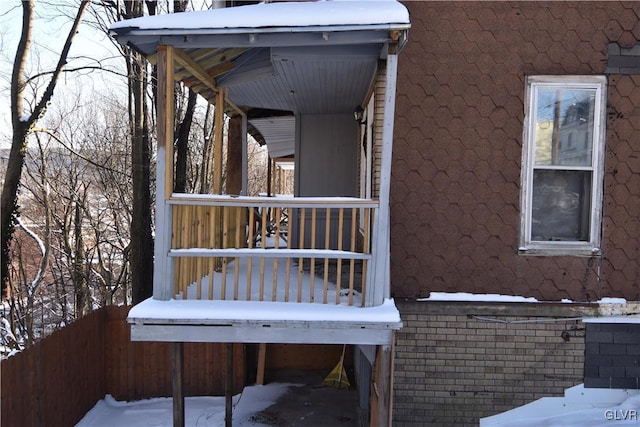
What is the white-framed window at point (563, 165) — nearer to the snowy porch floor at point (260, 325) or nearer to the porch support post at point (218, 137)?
the snowy porch floor at point (260, 325)

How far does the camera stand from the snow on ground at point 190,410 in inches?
264

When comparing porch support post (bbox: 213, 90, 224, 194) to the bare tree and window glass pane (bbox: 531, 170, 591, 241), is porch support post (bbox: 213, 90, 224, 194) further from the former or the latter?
the bare tree

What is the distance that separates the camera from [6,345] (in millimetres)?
11617

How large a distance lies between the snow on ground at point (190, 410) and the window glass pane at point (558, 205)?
4.38 metres

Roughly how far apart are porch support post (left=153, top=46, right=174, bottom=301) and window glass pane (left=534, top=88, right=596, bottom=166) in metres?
3.75

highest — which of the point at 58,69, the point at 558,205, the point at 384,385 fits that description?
the point at 58,69

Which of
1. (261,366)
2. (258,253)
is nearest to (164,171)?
(258,253)

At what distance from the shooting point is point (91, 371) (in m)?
7.13

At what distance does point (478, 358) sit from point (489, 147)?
230 cm

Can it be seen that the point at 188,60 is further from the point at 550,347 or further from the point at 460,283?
the point at 550,347

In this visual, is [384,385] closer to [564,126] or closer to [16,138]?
[564,126]

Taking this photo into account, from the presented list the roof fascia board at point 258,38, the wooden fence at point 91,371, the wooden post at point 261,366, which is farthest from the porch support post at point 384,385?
the wooden post at point 261,366

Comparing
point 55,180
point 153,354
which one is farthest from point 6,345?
point 55,180

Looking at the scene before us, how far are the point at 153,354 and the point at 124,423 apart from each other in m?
1.20
